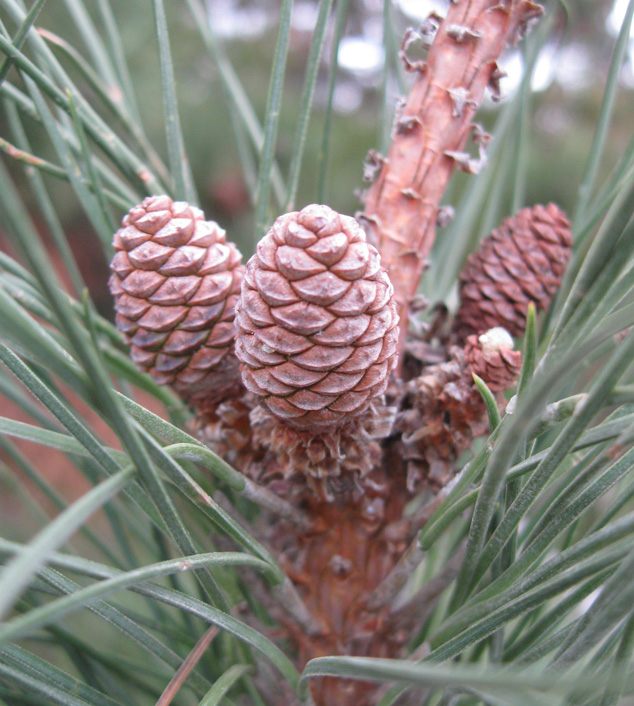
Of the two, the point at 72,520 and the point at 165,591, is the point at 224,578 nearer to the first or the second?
the point at 165,591

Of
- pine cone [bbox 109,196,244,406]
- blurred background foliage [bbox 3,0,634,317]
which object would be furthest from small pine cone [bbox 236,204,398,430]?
blurred background foliage [bbox 3,0,634,317]

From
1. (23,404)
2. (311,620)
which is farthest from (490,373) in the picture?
(23,404)

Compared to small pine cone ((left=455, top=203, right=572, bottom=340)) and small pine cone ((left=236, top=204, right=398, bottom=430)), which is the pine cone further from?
small pine cone ((left=455, top=203, right=572, bottom=340))

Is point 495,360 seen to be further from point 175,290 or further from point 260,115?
point 260,115

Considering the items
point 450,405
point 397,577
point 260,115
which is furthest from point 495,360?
point 260,115

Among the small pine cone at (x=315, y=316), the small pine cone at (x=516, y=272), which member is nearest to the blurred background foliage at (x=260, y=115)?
the small pine cone at (x=516, y=272)

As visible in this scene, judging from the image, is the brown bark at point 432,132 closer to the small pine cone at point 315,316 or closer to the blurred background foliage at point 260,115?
the small pine cone at point 315,316
